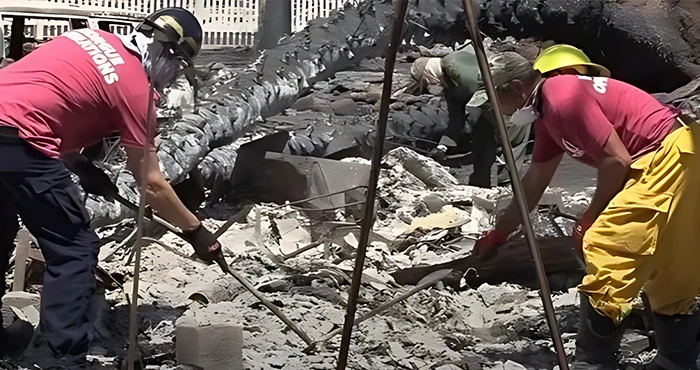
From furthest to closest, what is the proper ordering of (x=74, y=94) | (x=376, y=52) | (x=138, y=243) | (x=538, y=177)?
1. (x=376, y=52)
2. (x=538, y=177)
3. (x=74, y=94)
4. (x=138, y=243)

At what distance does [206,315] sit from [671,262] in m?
1.63

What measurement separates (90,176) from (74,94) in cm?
47

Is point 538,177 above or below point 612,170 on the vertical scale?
below

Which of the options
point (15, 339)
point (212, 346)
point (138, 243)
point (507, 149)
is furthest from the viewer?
point (15, 339)

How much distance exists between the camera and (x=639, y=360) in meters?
2.98

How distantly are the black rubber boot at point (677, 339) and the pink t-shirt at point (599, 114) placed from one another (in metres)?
0.56

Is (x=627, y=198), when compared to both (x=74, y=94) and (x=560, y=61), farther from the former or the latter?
(x=74, y=94)

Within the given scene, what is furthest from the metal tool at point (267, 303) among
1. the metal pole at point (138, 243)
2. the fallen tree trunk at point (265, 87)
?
the fallen tree trunk at point (265, 87)

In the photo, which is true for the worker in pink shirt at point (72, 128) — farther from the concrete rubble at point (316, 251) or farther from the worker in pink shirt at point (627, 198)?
the worker in pink shirt at point (627, 198)

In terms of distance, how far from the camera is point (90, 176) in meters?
2.99

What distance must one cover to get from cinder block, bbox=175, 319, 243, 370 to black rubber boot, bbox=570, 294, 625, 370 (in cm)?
113

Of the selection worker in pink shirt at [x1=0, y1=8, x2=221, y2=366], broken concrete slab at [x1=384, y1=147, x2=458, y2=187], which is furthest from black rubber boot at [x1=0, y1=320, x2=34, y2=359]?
broken concrete slab at [x1=384, y1=147, x2=458, y2=187]

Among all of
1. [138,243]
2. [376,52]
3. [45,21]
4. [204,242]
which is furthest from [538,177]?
[376,52]

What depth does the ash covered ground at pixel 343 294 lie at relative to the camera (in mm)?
2996
